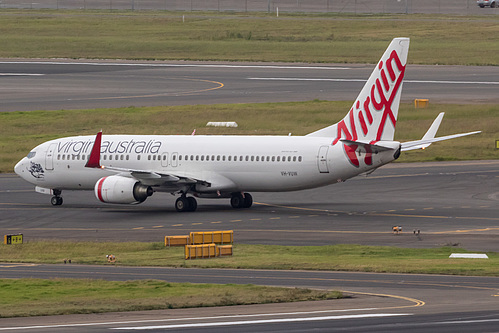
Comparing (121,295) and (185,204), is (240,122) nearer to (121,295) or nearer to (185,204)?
(185,204)

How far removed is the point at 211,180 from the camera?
6156 cm

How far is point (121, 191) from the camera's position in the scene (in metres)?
60.4

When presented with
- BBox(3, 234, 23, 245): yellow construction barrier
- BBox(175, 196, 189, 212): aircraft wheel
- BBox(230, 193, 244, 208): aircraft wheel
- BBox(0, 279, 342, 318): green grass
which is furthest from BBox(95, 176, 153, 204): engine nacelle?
BBox(0, 279, 342, 318): green grass

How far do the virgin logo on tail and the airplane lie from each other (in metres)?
0.06

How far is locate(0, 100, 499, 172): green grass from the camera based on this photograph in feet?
285

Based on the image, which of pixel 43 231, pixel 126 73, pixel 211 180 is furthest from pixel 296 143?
pixel 126 73

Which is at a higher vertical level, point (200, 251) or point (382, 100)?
point (382, 100)

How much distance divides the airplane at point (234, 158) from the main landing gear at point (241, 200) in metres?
0.06

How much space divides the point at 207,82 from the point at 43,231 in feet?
216

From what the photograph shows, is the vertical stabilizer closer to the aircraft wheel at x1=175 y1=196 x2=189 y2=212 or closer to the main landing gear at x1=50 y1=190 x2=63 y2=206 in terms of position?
the aircraft wheel at x1=175 y1=196 x2=189 y2=212

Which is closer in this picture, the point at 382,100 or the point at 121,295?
the point at 121,295

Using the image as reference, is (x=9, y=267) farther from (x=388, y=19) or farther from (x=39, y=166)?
(x=388, y=19)

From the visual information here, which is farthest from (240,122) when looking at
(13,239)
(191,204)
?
(13,239)

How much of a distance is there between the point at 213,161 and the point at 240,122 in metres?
32.6
